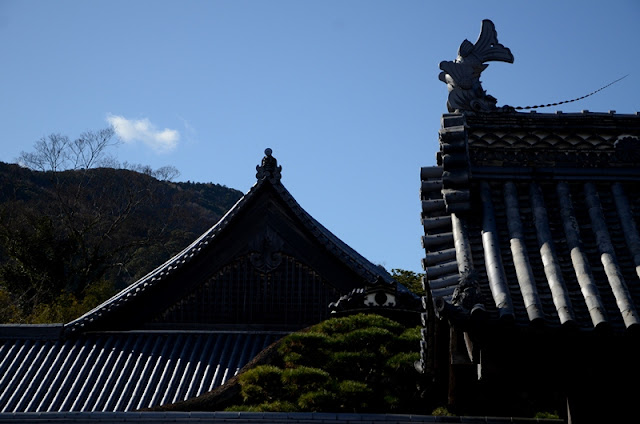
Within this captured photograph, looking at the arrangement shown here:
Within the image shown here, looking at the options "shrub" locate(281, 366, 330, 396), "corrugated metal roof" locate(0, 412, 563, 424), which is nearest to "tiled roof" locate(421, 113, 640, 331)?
"corrugated metal roof" locate(0, 412, 563, 424)

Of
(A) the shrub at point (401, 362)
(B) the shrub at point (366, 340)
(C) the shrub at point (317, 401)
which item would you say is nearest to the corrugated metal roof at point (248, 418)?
(C) the shrub at point (317, 401)

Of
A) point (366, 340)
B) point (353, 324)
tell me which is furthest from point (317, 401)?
point (353, 324)

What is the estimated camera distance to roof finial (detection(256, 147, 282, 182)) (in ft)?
56.3

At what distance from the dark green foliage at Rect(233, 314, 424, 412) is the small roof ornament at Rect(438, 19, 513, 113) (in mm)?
4248

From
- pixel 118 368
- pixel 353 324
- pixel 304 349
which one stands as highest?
pixel 118 368

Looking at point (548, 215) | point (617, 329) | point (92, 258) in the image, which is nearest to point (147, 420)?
point (548, 215)

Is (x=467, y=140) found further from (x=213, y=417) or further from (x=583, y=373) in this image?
(x=213, y=417)

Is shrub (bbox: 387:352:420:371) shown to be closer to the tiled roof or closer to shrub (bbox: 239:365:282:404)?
shrub (bbox: 239:365:282:404)

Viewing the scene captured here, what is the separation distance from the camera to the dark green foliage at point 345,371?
983 centimetres

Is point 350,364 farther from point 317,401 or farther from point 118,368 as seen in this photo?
point 118,368

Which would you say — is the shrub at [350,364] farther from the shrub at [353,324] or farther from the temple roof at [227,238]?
the temple roof at [227,238]

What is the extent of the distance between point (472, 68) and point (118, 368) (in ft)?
34.6

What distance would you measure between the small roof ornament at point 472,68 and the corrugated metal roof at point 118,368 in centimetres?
892

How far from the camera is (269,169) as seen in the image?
56.5ft
